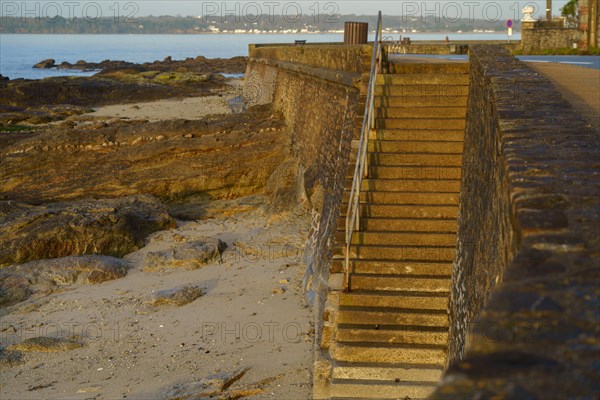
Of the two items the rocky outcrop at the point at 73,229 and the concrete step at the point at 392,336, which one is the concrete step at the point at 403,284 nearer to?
the concrete step at the point at 392,336

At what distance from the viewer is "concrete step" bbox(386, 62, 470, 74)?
1020 centimetres

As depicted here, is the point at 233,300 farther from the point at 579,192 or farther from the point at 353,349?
the point at 579,192

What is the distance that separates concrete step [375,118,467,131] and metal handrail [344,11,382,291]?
0.25 m

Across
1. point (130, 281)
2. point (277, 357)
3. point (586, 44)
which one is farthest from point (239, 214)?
point (586, 44)

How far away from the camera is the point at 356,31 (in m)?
16.6

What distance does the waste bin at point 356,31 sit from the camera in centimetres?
1655

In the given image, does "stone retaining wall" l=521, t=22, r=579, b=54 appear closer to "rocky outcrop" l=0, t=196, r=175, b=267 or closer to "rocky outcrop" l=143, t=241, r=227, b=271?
"rocky outcrop" l=0, t=196, r=175, b=267

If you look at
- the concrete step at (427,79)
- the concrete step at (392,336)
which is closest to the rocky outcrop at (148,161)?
the concrete step at (427,79)

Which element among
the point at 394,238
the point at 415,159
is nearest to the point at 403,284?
the point at 394,238

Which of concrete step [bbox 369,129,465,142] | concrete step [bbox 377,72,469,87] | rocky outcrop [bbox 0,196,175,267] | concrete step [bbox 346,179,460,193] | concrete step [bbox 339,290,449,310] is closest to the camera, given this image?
concrete step [bbox 339,290,449,310]

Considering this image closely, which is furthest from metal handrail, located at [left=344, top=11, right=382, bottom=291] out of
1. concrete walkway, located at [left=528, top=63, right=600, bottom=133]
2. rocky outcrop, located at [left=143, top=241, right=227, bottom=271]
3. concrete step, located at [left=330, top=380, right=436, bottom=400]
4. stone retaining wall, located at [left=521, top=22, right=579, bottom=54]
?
stone retaining wall, located at [left=521, top=22, right=579, bottom=54]

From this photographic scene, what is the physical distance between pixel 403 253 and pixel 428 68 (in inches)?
120

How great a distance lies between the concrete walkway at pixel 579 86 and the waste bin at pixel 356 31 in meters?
3.58

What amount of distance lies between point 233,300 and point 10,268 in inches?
161
